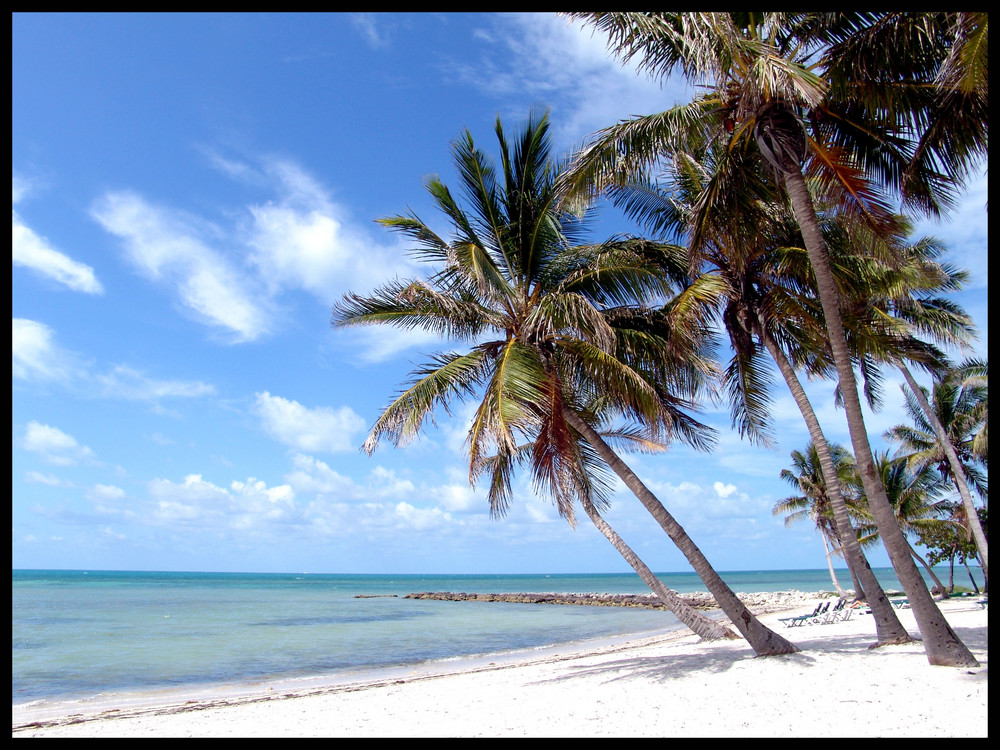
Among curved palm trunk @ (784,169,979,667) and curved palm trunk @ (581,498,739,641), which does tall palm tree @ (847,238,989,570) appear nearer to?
curved palm trunk @ (784,169,979,667)

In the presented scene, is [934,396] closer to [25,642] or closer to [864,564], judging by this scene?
[864,564]

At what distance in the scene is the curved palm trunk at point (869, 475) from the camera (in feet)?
24.1

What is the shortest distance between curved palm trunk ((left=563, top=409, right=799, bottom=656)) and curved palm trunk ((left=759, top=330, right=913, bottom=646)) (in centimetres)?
143

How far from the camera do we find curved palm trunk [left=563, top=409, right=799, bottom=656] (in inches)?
353

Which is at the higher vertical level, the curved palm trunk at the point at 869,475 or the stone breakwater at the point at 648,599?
the curved palm trunk at the point at 869,475

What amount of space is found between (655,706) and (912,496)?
982 inches

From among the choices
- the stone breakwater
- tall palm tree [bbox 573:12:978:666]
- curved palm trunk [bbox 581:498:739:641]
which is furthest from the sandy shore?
the stone breakwater

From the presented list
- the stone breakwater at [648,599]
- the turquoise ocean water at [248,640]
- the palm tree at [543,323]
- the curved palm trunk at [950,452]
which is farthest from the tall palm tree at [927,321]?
the stone breakwater at [648,599]

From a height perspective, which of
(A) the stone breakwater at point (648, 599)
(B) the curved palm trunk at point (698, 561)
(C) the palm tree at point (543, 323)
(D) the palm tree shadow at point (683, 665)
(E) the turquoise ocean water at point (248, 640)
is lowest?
(A) the stone breakwater at point (648, 599)

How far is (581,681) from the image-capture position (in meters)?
8.65

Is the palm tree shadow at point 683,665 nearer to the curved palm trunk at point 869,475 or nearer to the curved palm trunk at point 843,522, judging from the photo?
the curved palm trunk at point 843,522

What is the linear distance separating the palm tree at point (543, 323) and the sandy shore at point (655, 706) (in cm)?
136
